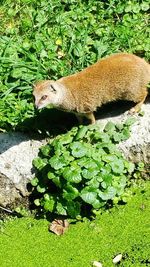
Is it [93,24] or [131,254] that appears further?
[93,24]

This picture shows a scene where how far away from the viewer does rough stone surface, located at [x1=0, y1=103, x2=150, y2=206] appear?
564 cm

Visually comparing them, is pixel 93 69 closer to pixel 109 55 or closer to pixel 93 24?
pixel 109 55

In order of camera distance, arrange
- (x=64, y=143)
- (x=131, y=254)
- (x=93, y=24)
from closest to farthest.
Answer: (x=131, y=254), (x=64, y=143), (x=93, y=24)

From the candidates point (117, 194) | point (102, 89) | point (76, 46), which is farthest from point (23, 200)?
point (76, 46)

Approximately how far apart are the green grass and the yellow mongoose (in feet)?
3.07

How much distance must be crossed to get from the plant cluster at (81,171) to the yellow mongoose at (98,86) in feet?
1.03

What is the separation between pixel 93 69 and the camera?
228 inches

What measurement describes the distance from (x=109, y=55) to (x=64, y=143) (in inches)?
49.4

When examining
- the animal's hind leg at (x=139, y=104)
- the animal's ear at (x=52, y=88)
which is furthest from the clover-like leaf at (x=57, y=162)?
the animal's hind leg at (x=139, y=104)

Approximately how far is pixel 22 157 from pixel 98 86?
0.95 meters

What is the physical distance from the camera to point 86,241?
17.5 ft

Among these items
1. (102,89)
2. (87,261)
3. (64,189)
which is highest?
(102,89)

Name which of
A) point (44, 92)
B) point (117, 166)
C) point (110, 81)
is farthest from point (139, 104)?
point (44, 92)

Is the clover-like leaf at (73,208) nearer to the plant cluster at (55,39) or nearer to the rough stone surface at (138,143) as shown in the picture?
the rough stone surface at (138,143)
